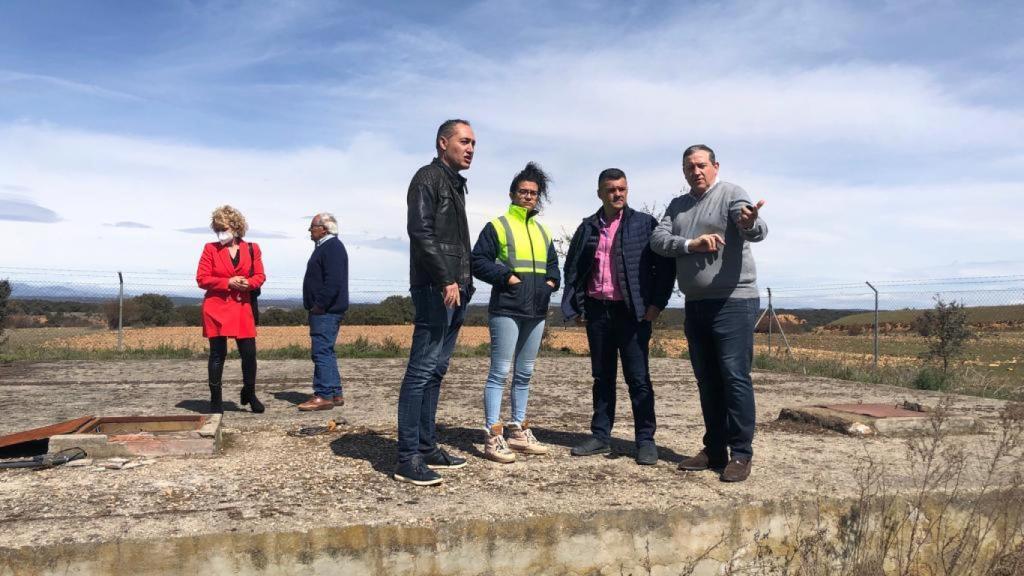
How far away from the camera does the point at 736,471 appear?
3.82 metres

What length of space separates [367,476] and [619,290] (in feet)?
5.85

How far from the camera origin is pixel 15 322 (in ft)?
57.2

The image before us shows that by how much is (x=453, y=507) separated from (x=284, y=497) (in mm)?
842

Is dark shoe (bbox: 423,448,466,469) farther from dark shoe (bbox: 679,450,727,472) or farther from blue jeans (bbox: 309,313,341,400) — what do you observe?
blue jeans (bbox: 309,313,341,400)

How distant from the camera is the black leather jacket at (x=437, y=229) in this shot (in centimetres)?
366

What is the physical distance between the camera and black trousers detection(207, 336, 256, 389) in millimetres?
5730

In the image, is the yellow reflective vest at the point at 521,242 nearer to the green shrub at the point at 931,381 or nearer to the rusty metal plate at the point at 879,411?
the rusty metal plate at the point at 879,411

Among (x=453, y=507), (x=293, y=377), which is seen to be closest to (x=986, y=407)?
(x=453, y=507)

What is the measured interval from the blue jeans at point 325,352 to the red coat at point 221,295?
63cm

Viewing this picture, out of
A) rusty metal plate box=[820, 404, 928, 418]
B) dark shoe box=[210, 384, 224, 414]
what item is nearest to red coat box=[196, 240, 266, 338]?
dark shoe box=[210, 384, 224, 414]

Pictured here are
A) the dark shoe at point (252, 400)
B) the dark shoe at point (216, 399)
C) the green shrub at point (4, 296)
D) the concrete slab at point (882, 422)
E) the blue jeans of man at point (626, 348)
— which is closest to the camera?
the blue jeans of man at point (626, 348)

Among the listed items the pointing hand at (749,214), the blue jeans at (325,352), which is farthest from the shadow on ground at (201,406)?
the pointing hand at (749,214)

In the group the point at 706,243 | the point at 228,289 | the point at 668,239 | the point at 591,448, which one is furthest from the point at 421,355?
the point at 228,289

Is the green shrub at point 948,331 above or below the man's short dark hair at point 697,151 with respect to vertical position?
below
